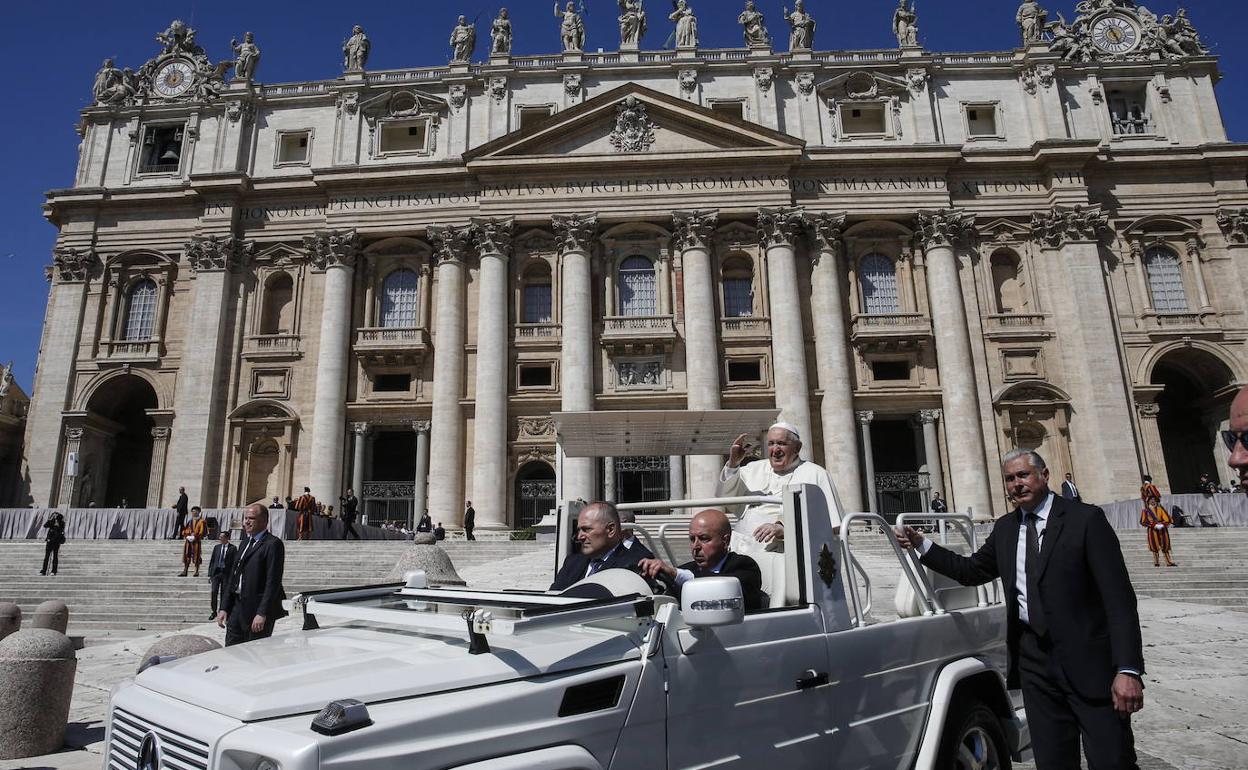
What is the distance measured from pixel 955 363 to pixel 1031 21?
1582cm

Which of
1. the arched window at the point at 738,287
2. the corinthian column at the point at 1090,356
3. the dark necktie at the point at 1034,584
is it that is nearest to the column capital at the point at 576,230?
the arched window at the point at 738,287

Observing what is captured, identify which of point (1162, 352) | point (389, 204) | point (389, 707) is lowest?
point (389, 707)

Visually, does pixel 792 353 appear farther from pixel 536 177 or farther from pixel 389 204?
pixel 389 204

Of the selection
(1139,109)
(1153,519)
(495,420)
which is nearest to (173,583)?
(495,420)

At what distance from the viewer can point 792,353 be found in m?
27.0

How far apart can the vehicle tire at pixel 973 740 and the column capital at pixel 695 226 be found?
2474cm

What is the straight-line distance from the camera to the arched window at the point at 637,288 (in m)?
28.9

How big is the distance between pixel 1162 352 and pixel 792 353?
13543mm

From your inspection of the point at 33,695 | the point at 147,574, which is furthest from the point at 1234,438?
the point at 147,574

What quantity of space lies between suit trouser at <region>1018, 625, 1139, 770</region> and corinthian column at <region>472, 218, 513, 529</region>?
2280 centimetres

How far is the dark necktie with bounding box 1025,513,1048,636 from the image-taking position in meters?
3.82

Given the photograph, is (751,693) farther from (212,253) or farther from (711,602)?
(212,253)

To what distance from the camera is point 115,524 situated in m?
22.9

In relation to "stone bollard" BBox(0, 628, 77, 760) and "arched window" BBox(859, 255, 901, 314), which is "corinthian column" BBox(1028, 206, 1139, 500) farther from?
"stone bollard" BBox(0, 628, 77, 760)
